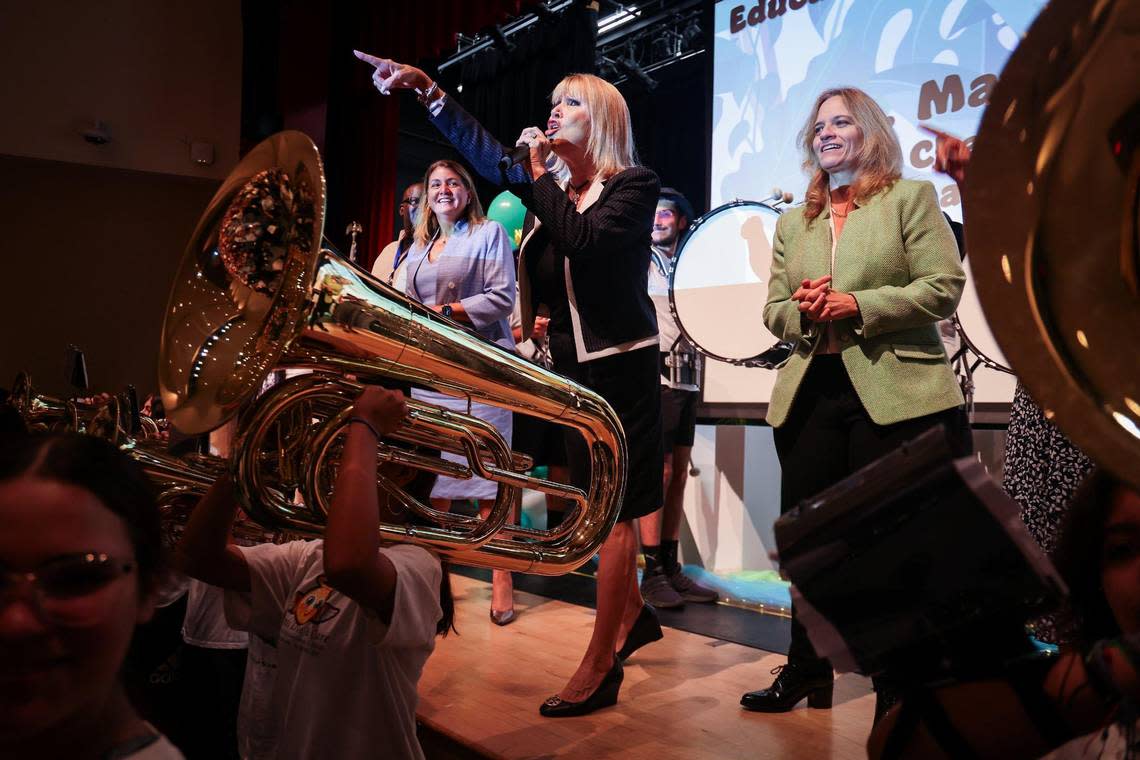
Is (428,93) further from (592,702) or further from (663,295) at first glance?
(663,295)

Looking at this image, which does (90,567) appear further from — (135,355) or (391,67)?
(135,355)

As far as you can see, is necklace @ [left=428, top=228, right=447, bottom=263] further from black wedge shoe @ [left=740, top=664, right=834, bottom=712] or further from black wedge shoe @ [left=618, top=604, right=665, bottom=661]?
black wedge shoe @ [left=740, top=664, right=834, bottom=712]

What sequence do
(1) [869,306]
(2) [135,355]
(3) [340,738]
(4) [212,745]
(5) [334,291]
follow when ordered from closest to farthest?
(5) [334,291] < (3) [340,738] < (1) [869,306] < (4) [212,745] < (2) [135,355]

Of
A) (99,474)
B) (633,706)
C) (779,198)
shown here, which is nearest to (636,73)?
(779,198)

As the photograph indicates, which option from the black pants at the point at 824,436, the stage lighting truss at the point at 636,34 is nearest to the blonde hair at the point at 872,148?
the black pants at the point at 824,436

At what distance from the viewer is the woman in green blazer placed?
1.85 metres

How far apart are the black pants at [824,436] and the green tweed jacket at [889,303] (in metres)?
0.03

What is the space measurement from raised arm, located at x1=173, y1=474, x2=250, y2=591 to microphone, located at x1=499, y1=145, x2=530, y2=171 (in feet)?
3.38

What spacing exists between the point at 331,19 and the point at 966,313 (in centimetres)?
428

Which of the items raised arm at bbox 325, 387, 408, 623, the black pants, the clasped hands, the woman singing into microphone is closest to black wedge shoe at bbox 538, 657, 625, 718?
the woman singing into microphone

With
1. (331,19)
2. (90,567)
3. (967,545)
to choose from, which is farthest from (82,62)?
(967,545)

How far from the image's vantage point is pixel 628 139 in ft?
7.63

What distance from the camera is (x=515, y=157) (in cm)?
210

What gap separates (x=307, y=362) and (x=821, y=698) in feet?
4.98
